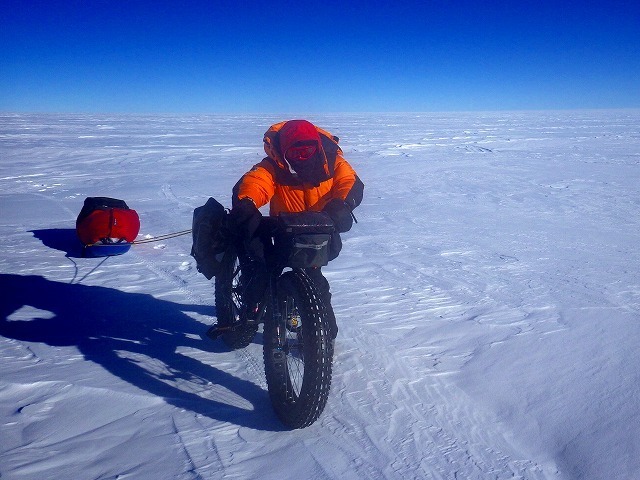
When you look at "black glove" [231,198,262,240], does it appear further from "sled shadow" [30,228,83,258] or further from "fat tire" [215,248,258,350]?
"sled shadow" [30,228,83,258]

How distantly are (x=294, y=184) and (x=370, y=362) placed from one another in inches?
48.3

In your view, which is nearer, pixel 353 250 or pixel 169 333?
pixel 169 333

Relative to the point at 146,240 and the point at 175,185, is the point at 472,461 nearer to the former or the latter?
the point at 146,240

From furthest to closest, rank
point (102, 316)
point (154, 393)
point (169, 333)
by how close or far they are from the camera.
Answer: point (102, 316) → point (169, 333) → point (154, 393)

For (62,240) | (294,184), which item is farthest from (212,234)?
(62,240)

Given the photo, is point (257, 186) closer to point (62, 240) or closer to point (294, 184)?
point (294, 184)

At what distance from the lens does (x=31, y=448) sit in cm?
236

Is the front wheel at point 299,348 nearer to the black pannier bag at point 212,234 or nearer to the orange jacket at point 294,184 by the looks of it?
the orange jacket at point 294,184

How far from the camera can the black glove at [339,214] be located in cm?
279

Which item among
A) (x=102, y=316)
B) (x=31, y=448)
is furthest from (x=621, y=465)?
(x=102, y=316)

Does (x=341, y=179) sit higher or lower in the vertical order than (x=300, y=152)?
lower

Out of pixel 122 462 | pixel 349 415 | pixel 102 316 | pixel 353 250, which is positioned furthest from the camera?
pixel 353 250

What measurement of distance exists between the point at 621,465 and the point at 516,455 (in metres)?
0.43

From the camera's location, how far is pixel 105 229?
5.78m
